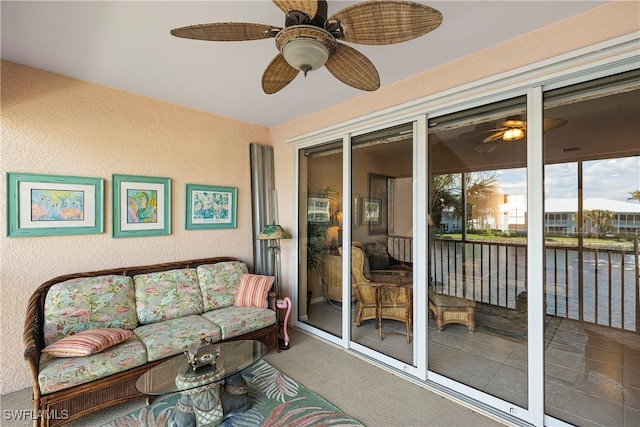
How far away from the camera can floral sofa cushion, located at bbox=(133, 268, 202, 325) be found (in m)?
2.78

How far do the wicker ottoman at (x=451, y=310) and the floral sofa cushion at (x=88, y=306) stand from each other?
9.20ft

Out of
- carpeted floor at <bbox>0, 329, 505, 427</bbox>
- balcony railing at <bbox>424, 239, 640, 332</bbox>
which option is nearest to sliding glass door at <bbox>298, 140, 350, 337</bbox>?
carpeted floor at <bbox>0, 329, 505, 427</bbox>

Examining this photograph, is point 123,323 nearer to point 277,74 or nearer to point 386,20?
point 277,74

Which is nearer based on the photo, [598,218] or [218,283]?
[598,218]

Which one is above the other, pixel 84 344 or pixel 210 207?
pixel 210 207

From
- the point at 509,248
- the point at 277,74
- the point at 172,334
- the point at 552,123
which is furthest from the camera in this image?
the point at 172,334

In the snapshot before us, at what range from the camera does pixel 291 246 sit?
394cm

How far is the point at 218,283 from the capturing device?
3246 mm

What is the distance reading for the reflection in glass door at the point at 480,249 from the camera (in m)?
2.21

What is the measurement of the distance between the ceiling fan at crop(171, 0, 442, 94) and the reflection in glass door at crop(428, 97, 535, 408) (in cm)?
134

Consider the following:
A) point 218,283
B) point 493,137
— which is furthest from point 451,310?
point 218,283

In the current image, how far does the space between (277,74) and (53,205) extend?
2402mm

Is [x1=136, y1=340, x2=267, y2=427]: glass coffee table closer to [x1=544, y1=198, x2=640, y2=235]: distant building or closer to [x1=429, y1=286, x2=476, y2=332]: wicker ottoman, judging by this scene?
[x1=429, y1=286, x2=476, y2=332]: wicker ottoman

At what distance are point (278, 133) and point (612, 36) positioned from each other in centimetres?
333
